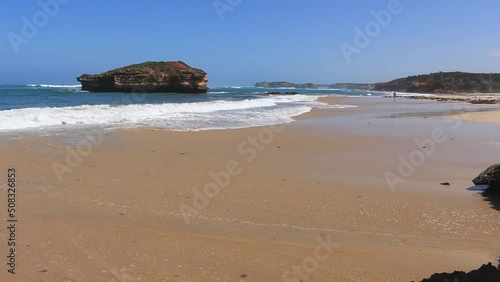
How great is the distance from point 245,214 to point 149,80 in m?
61.5

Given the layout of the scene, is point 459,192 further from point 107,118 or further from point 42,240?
point 107,118

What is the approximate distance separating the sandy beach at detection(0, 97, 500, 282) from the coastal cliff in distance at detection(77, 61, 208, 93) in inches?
2151

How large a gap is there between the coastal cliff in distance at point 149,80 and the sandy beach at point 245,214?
54.6 m

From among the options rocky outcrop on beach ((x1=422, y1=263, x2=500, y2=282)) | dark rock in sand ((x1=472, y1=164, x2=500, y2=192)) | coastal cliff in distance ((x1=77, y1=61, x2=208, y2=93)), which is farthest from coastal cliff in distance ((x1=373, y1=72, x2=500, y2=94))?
rocky outcrop on beach ((x1=422, y1=263, x2=500, y2=282))

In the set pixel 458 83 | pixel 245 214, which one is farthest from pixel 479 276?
pixel 458 83

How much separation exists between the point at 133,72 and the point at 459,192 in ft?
202

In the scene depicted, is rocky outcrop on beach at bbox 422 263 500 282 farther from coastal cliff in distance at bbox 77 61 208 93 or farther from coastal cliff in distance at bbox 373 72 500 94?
coastal cliff in distance at bbox 373 72 500 94

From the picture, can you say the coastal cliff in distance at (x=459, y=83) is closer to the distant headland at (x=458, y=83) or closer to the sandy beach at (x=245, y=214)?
the distant headland at (x=458, y=83)

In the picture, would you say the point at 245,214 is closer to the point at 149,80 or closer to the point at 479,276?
the point at 479,276

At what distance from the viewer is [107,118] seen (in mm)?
17766

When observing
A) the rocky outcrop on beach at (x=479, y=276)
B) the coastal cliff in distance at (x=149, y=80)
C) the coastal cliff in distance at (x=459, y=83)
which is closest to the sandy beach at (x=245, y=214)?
the rocky outcrop on beach at (x=479, y=276)

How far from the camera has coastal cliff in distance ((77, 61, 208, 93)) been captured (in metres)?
62.2

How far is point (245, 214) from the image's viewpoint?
506 centimetres

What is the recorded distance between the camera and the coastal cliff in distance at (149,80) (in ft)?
204
